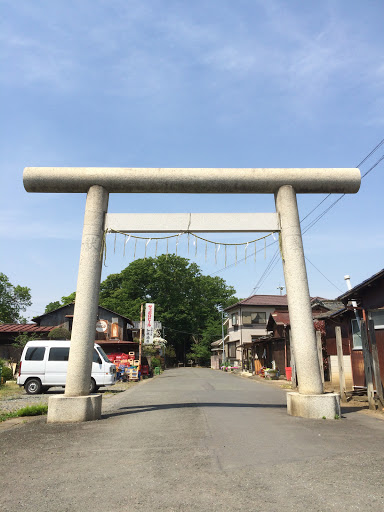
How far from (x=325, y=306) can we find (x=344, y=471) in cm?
2432

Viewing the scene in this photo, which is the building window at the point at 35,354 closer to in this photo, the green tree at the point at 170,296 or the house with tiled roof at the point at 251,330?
the house with tiled roof at the point at 251,330

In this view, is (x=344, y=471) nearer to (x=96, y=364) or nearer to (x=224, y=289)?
(x=96, y=364)

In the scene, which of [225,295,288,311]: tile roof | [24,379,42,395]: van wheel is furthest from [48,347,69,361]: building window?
[225,295,288,311]: tile roof

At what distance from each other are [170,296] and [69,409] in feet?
177

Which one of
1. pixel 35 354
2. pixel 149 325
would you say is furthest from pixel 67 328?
pixel 35 354

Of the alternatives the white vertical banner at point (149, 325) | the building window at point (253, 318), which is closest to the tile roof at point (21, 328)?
the white vertical banner at point (149, 325)

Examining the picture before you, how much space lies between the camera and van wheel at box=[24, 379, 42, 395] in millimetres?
16500

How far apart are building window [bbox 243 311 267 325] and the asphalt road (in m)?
39.4

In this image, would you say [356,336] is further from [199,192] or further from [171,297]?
[171,297]

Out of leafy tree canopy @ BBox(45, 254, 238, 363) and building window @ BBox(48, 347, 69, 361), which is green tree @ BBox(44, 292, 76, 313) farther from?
building window @ BBox(48, 347, 69, 361)

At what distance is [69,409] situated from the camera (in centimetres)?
822

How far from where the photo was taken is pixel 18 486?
13.4 feet

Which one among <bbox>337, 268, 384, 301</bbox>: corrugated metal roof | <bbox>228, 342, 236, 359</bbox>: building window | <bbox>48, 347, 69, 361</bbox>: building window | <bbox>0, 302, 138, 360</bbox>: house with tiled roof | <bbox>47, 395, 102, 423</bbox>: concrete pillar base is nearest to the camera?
<bbox>47, 395, 102, 423</bbox>: concrete pillar base

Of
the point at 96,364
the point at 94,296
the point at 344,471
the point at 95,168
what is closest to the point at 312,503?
the point at 344,471
